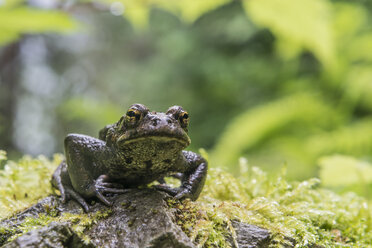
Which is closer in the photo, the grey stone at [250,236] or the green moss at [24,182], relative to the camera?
the grey stone at [250,236]

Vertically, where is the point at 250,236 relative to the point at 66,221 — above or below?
above

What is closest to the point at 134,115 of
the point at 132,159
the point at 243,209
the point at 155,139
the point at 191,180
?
the point at 155,139

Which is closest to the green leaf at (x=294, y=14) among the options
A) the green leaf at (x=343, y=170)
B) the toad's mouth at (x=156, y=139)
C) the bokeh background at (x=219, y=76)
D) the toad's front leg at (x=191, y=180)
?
the bokeh background at (x=219, y=76)

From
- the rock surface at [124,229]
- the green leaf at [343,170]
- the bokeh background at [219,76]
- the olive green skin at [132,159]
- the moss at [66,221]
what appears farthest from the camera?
the bokeh background at [219,76]

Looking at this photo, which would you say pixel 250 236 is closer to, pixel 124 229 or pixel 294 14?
pixel 124 229

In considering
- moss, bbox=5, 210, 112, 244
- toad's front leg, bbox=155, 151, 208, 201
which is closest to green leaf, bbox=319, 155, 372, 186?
toad's front leg, bbox=155, 151, 208, 201

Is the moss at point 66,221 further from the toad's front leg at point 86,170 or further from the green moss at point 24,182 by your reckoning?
the green moss at point 24,182
